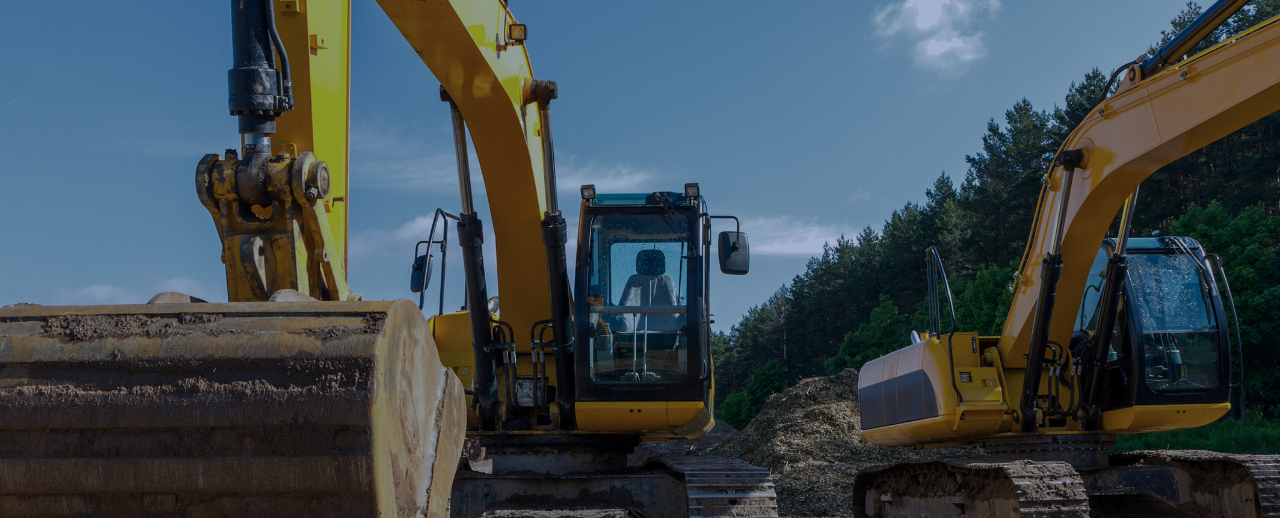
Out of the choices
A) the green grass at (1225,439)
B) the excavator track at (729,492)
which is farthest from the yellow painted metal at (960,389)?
the green grass at (1225,439)

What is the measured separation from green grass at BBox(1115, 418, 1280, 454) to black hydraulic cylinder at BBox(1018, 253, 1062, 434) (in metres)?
15.2

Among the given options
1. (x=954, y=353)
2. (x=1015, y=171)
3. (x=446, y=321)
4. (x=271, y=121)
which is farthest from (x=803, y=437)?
(x=1015, y=171)

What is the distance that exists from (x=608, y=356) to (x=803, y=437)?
12099 millimetres

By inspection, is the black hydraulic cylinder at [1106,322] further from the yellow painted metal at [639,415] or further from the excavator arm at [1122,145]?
the yellow painted metal at [639,415]

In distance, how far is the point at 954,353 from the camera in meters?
8.38

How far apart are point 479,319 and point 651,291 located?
1282mm

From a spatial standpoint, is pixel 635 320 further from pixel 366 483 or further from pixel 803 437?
pixel 803 437

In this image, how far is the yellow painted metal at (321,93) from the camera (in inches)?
144

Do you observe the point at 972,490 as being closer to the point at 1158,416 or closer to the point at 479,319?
the point at 1158,416

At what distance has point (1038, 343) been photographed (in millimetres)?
7980

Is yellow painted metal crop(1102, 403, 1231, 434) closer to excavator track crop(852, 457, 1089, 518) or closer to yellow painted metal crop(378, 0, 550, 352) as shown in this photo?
excavator track crop(852, 457, 1089, 518)

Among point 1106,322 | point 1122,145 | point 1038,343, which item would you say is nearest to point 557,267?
point 1038,343

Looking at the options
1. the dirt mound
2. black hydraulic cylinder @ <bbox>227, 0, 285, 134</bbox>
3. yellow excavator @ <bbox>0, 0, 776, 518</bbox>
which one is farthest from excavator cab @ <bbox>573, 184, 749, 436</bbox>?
the dirt mound

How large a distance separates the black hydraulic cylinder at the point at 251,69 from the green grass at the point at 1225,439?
22.1 meters
